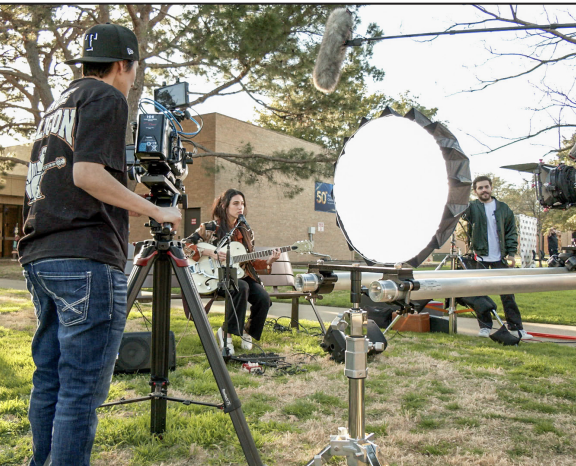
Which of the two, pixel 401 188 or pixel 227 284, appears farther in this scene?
pixel 227 284

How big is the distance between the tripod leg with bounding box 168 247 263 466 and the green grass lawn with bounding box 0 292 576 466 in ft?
1.25

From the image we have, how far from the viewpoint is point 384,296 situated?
1.12 metres

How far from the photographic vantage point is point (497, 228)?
5.83 meters

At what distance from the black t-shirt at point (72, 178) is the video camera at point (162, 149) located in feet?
1.07

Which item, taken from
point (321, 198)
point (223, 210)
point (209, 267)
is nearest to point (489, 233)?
point (223, 210)

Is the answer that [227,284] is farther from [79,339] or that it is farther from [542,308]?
[542,308]

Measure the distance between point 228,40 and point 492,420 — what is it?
777 cm

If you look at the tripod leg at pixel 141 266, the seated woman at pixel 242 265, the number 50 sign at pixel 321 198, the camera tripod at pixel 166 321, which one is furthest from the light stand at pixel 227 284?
the number 50 sign at pixel 321 198

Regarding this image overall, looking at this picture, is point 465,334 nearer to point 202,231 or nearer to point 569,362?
point 569,362

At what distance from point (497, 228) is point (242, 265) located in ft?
10.8

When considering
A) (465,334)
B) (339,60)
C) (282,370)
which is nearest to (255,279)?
(282,370)

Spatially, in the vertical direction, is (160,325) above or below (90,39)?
below

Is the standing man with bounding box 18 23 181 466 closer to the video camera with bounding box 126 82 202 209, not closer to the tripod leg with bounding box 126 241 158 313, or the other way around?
the video camera with bounding box 126 82 202 209

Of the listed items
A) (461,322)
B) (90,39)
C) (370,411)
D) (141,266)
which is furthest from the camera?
(461,322)
